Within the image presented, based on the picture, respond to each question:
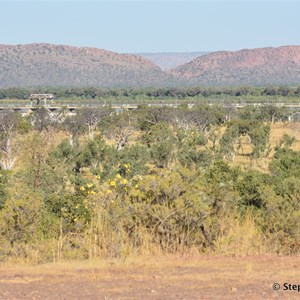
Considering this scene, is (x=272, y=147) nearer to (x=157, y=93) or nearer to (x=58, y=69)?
(x=157, y=93)

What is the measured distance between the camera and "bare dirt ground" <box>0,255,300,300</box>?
719cm

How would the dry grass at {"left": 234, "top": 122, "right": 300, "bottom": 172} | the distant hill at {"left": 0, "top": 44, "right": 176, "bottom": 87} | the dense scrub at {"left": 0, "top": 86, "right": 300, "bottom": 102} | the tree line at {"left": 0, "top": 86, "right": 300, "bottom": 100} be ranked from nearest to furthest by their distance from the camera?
the dry grass at {"left": 234, "top": 122, "right": 300, "bottom": 172} → the dense scrub at {"left": 0, "top": 86, "right": 300, "bottom": 102} → the tree line at {"left": 0, "top": 86, "right": 300, "bottom": 100} → the distant hill at {"left": 0, "top": 44, "right": 176, "bottom": 87}

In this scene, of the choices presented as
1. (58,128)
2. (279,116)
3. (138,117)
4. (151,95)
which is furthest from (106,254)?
(151,95)

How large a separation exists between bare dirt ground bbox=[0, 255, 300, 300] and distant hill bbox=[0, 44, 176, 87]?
16747 centimetres

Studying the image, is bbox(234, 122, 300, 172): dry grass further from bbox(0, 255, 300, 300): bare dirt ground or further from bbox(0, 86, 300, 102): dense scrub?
bbox(0, 86, 300, 102): dense scrub

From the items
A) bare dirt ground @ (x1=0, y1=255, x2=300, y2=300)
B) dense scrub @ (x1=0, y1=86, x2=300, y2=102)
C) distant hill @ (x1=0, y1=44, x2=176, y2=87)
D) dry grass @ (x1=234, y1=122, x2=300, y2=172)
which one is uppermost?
distant hill @ (x1=0, y1=44, x2=176, y2=87)

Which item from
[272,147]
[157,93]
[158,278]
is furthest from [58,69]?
[158,278]

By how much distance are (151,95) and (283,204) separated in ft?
407

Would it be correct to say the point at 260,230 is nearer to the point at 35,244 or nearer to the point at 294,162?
the point at 35,244

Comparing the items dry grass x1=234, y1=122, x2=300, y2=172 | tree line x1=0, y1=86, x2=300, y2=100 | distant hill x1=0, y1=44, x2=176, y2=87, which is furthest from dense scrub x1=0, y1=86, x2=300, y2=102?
dry grass x1=234, y1=122, x2=300, y2=172

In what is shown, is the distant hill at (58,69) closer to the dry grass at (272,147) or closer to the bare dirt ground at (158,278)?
the dry grass at (272,147)

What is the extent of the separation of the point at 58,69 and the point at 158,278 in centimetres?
17843

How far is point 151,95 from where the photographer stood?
134 m

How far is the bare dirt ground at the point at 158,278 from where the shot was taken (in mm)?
7191
